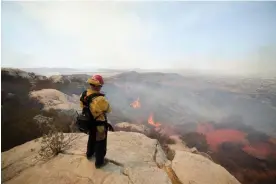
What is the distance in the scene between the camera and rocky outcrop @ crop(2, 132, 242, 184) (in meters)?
2.22

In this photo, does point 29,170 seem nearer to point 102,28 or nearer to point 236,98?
point 102,28

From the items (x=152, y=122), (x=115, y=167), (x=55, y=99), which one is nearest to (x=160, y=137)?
(x=152, y=122)

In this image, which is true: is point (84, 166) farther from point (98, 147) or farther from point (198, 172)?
point (198, 172)

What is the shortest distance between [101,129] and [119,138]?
99 centimetres

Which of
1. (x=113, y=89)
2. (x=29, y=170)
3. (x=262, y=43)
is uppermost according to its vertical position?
(x=262, y=43)

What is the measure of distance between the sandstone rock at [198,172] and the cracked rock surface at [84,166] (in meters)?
0.21

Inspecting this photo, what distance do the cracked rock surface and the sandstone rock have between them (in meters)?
0.21

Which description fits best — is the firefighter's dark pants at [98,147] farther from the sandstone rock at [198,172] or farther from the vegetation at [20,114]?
the vegetation at [20,114]

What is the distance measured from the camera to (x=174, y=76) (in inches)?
173

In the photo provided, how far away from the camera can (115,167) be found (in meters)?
2.38

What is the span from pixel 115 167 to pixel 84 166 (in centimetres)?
36

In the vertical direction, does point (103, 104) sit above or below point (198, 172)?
above

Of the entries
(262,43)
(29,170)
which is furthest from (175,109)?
(29,170)

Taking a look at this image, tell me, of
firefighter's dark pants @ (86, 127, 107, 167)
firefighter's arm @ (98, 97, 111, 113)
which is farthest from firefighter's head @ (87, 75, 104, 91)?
firefighter's dark pants @ (86, 127, 107, 167)
